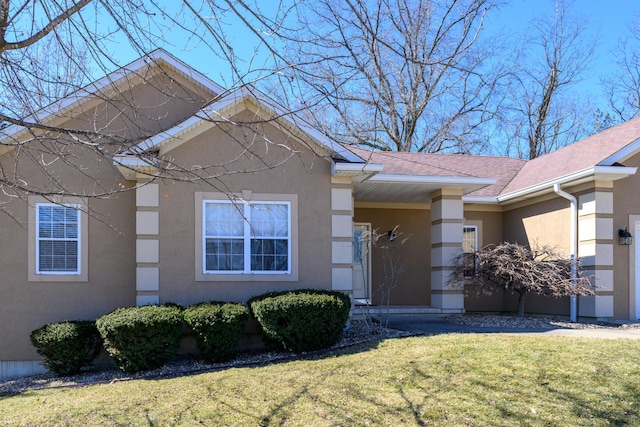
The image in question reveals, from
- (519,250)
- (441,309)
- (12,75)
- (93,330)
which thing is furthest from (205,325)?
(519,250)

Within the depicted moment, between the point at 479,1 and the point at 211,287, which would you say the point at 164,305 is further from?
the point at 479,1

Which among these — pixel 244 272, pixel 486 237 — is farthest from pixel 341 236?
pixel 486 237

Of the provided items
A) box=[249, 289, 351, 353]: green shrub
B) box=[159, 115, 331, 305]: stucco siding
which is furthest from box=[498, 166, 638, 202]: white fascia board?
box=[249, 289, 351, 353]: green shrub

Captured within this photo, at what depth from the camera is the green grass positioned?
5805 mm

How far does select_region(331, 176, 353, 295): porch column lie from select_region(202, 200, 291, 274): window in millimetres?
882

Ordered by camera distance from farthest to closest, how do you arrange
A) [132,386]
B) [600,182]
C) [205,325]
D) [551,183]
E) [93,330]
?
[551,183] → [600,182] → [93,330] → [205,325] → [132,386]

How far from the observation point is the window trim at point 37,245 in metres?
10.2

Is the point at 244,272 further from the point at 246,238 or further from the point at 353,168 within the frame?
the point at 353,168

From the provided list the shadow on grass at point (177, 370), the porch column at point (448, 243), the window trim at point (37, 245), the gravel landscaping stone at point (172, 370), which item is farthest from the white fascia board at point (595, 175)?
the window trim at point (37, 245)

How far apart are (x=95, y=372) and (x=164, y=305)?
1.65m

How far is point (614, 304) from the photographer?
11.5 m

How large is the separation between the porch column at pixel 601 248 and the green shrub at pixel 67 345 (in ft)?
32.8

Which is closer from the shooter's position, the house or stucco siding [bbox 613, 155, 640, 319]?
the house

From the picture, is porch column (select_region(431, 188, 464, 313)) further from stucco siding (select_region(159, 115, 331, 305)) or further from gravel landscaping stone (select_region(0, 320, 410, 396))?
stucco siding (select_region(159, 115, 331, 305))
